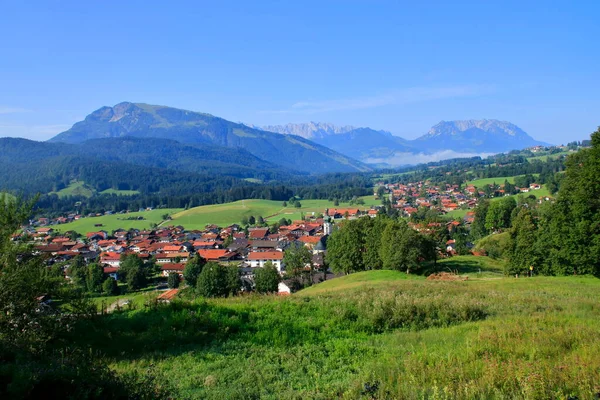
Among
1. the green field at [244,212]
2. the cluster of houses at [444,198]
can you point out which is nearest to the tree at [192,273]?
the cluster of houses at [444,198]

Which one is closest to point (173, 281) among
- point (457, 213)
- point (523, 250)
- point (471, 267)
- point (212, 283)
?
point (212, 283)

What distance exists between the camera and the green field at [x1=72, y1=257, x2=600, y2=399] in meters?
5.31

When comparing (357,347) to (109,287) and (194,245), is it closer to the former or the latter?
(109,287)

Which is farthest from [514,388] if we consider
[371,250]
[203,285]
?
[203,285]

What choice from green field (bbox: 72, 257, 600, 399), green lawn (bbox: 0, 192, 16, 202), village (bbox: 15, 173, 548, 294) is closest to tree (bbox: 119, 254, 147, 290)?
village (bbox: 15, 173, 548, 294)

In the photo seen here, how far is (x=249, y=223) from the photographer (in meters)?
122

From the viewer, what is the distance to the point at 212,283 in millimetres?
37094

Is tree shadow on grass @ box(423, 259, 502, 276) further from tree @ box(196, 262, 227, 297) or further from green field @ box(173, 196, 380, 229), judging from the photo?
green field @ box(173, 196, 380, 229)

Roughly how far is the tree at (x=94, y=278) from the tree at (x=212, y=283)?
23153 mm

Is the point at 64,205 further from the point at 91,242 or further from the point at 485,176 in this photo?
the point at 485,176

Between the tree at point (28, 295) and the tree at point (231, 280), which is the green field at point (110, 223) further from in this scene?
the tree at point (28, 295)

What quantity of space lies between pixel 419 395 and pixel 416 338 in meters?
3.44

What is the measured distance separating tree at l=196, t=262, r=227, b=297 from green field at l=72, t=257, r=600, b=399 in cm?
2565

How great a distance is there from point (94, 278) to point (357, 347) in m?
54.1
